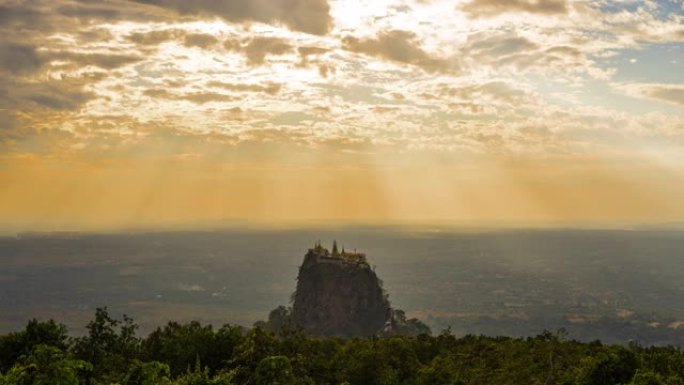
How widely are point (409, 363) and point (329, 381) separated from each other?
32.8 feet

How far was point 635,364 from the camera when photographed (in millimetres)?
47094

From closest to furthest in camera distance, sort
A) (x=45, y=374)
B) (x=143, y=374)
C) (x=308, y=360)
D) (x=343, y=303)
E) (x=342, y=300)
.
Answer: (x=45, y=374)
(x=143, y=374)
(x=308, y=360)
(x=343, y=303)
(x=342, y=300)

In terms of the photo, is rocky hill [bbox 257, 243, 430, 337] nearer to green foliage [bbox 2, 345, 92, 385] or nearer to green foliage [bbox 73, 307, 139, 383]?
green foliage [bbox 73, 307, 139, 383]

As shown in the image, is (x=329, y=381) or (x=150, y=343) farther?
(x=150, y=343)

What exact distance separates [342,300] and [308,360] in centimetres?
11394

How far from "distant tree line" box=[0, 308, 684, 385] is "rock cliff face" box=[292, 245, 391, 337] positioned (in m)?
93.5

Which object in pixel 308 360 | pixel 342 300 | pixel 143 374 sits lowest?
pixel 342 300

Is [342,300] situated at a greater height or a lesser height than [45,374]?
lesser

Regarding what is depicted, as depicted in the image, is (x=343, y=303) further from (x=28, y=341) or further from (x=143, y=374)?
(x=143, y=374)

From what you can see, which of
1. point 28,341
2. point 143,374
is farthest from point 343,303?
point 143,374

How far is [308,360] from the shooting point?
60.2 m

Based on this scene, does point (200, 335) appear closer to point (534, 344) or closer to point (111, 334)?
point (111, 334)

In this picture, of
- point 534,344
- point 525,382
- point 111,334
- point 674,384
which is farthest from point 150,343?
point 674,384

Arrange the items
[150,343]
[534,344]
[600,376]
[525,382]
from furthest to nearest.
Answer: [534,344] < [150,343] < [525,382] < [600,376]
